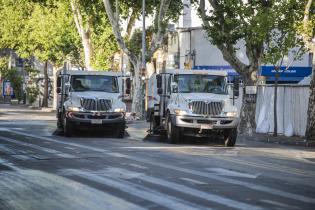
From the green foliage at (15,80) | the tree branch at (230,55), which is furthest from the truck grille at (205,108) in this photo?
the green foliage at (15,80)

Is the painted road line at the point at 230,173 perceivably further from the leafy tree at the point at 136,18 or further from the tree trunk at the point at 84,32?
the tree trunk at the point at 84,32

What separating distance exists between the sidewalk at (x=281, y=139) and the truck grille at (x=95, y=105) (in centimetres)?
590

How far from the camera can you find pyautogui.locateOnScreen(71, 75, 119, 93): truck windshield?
25.6 metres

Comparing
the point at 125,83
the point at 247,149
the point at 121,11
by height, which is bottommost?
the point at 247,149

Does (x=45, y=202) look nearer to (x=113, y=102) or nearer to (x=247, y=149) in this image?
(x=247, y=149)

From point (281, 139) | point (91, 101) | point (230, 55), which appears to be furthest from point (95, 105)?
point (230, 55)

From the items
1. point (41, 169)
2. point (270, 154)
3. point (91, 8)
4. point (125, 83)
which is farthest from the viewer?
point (91, 8)

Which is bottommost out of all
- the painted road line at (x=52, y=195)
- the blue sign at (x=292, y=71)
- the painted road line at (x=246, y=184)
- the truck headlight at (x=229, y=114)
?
the painted road line at (x=246, y=184)

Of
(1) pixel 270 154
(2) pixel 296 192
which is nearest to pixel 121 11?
(1) pixel 270 154

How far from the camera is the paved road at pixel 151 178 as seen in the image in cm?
991

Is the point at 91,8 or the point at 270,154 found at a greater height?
the point at 91,8

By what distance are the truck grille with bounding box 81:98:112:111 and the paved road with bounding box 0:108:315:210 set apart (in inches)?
176

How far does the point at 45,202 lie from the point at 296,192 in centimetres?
391

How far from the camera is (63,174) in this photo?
12.9 metres
